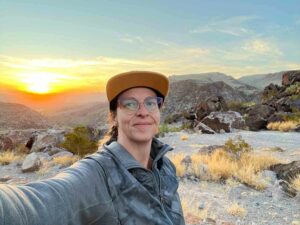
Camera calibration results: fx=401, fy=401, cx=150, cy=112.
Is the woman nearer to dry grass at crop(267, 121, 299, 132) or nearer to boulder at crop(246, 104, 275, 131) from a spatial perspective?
→ dry grass at crop(267, 121, 299, 132)

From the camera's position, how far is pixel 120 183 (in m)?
2.15

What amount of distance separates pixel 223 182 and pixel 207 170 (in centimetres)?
57

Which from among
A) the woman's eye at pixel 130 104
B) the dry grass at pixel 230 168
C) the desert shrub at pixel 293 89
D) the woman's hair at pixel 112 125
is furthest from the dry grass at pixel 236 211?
the desert shrub at pixel 293 89

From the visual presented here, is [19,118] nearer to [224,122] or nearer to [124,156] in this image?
[224,122]

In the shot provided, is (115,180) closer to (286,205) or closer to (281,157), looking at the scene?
Answer: (286,205)

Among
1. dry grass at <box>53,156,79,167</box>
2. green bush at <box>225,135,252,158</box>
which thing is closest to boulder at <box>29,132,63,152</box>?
dry grass at <box>53,156,79,167</box>

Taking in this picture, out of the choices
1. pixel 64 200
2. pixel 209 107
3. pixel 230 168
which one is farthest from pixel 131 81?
pixel 209 107

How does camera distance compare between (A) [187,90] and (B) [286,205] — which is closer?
(B) [286,205]

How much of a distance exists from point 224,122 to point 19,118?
144 feet

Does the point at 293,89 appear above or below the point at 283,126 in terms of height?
above

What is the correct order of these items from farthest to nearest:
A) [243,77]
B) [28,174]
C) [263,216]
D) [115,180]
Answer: [243,77] < [28,174] < [263,216] < [115,180]

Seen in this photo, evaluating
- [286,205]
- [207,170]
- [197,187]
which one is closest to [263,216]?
[286,205]

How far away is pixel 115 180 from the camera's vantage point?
2.12 m

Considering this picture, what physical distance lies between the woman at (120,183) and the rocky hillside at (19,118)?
49073mm
